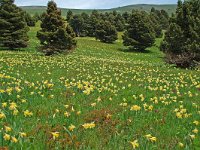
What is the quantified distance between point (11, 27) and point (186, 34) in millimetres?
23714

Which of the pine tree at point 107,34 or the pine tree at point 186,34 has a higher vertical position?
the pine tree at point 186,34

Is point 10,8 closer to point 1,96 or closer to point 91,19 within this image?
point 1,96

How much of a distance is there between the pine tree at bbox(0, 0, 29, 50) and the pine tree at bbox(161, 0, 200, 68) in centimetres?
2094

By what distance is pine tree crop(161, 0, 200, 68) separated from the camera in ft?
97.9

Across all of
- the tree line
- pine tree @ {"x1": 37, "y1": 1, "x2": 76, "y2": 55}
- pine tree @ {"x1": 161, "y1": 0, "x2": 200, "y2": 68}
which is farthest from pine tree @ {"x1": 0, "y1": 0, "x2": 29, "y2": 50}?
pine tree @ {"x1": 161, "y1": 0, "x2": 200, "y2": 68}

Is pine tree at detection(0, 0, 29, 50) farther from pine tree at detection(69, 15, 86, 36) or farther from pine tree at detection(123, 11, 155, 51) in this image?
pine tree at detection(69, 15, 86, 36)

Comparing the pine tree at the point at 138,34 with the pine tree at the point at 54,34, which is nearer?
the pine tree at the point at 54,34

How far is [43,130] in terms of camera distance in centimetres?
608

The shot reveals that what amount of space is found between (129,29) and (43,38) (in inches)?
1155

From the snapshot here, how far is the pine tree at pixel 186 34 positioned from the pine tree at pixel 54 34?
40.6 ft

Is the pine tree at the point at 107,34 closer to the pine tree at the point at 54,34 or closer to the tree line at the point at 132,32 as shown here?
the tree line at the point at 132,32

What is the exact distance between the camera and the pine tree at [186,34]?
29828mm

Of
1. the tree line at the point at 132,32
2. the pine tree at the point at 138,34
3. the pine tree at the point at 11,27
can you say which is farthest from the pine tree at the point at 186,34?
the pine tree at the point at 138,34

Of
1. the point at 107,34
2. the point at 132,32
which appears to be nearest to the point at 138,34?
the point at 132,32
